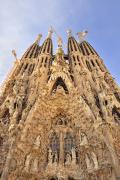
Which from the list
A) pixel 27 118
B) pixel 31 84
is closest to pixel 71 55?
pixel 31 84

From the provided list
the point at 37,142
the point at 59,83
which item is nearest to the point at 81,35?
the point at 59,83

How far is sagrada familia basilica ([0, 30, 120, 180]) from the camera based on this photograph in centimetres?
1436

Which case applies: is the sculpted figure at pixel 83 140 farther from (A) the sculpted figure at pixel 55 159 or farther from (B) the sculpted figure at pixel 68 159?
(A) the sculpted figure at pixel 55 159

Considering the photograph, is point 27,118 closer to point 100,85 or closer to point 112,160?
point 112,160

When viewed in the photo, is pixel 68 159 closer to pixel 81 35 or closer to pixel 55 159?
pixel 55 159

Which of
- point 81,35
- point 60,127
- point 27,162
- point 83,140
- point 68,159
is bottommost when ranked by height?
point 27,162

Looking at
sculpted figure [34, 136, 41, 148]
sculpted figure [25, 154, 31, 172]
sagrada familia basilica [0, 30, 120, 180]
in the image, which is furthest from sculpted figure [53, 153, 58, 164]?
sculpted figure [25, 154, 31, 172]

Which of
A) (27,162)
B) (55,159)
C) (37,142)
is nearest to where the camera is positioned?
(27,162)

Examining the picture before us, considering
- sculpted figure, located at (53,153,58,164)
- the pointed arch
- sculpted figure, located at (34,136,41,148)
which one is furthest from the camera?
the pointed arch

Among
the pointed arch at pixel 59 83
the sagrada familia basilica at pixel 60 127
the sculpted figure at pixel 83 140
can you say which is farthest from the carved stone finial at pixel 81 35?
the sculpted figure at pixel 83 140

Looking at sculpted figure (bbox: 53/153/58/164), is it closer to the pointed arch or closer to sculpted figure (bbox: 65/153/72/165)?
sculpted figure (bbox: 65/153/72/165)

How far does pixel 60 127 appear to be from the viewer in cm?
1859

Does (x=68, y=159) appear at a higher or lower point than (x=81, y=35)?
lower

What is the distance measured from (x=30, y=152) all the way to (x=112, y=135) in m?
4.77
